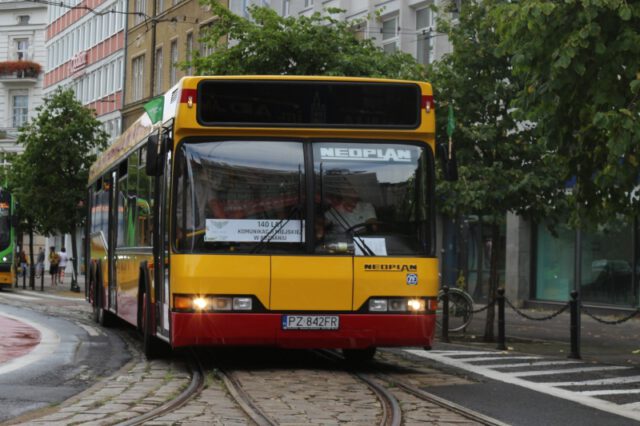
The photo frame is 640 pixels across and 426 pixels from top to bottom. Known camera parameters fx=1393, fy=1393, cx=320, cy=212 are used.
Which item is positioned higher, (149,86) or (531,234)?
(149,86)

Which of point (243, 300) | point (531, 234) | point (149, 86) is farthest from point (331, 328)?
point (149, 86)

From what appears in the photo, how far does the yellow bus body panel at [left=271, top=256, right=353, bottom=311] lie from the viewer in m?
13.5

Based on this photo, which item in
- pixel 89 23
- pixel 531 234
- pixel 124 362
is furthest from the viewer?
pixel 89 23

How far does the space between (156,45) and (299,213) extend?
5413cm

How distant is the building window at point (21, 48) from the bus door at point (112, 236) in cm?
7694

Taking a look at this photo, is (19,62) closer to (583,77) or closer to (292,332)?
(583,77)

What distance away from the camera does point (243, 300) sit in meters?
13.5

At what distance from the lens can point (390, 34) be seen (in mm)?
41844

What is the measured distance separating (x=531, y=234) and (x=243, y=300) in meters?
21.5

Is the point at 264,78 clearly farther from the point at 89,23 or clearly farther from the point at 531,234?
the point at 89,23

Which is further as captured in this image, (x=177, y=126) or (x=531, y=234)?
(x=531, y=234)

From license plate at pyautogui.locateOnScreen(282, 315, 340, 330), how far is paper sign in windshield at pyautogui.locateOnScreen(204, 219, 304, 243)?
763 mm

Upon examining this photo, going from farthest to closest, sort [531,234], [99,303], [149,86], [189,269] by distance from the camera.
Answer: [149,86] → [531,234] → [99,303] → [189,269]

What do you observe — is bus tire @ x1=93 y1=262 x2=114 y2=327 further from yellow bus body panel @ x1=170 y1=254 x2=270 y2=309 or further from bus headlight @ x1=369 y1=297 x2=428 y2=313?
bus headlight @ x1=369 y1=297 x2=428 y2=313
